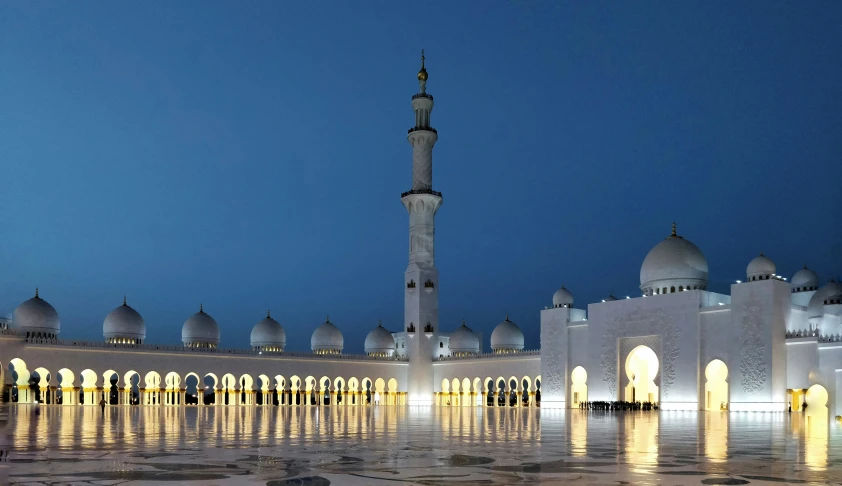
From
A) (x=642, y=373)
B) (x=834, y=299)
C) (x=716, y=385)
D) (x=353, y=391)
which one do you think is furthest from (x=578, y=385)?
(x=353, y=391)

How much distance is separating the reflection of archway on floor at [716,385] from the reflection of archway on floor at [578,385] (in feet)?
17.8

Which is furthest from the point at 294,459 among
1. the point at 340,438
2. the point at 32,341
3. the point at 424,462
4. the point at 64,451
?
the point at 32,341

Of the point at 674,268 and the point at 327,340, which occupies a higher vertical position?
the point at 674,268

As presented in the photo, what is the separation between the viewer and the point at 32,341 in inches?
1198

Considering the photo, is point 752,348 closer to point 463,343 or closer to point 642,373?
point 642,373

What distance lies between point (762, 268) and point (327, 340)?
2288 centimetres

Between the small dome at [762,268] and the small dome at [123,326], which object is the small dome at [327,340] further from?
the small dome at [762,268]

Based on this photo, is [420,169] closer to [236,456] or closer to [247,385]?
[247,385]

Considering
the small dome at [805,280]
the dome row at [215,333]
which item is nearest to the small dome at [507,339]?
the dome row at [215,333]

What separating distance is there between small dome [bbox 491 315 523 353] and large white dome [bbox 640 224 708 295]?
1118cm

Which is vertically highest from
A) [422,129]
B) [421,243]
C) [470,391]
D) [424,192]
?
[422,129]

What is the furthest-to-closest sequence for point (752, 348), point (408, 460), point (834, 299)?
1. point (834, 299)
2. point (752, 348)
3. point (408, 460)

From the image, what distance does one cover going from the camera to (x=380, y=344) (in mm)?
42000

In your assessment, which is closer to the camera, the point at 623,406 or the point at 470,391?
the point at 623,406
